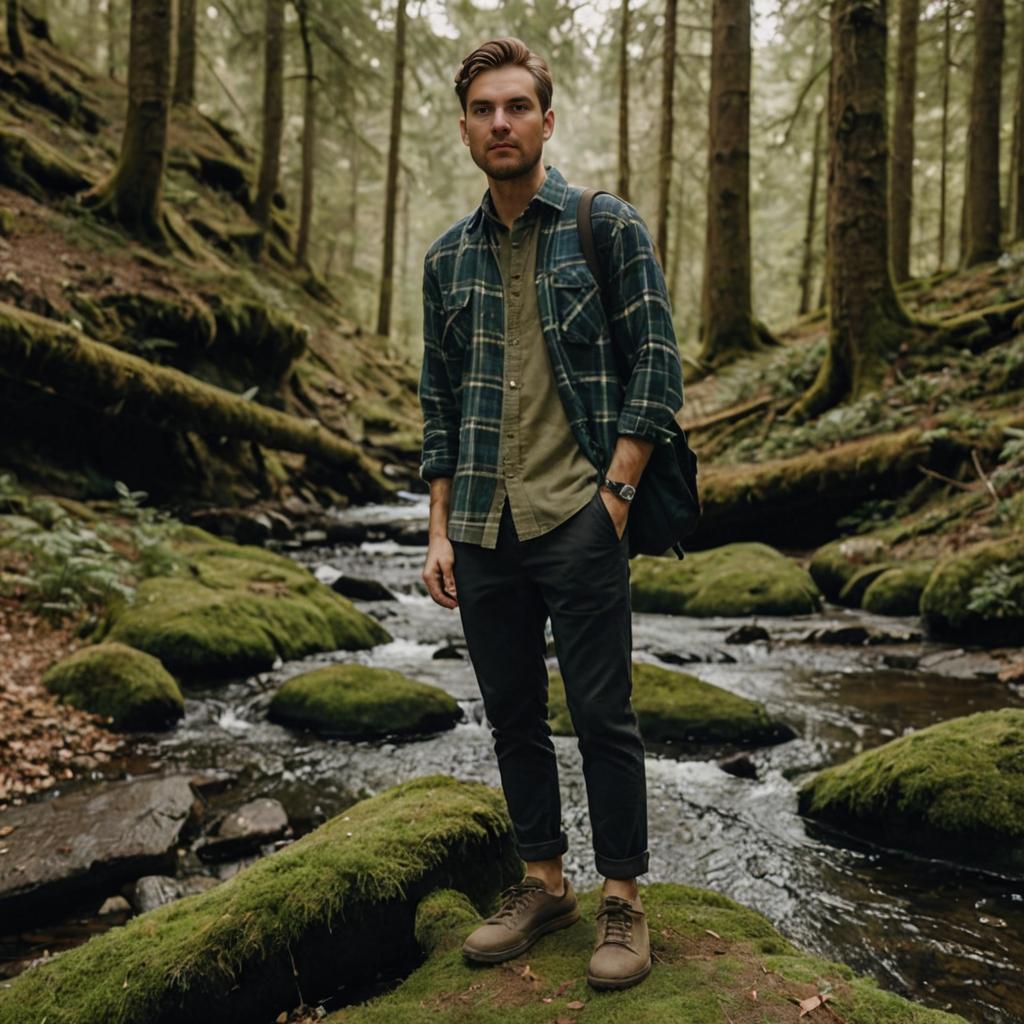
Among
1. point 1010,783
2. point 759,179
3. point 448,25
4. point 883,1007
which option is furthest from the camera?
point 759,179

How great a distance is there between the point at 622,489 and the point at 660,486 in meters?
0.19

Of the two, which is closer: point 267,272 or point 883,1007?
point 883,1007

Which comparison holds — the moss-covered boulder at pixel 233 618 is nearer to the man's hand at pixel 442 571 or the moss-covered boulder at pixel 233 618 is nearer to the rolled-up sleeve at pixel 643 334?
the man's hand at pixel 442 571

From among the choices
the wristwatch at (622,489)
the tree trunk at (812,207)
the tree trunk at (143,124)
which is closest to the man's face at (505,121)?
the wristwatch at (622,489)

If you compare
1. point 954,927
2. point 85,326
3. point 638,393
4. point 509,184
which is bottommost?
point 954,927

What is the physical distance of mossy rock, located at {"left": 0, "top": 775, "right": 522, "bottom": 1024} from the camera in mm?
2697

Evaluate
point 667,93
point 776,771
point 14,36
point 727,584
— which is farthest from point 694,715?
point 14,36

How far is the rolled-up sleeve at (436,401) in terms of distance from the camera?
2984mm

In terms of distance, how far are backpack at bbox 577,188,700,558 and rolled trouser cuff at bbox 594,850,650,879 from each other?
950mm

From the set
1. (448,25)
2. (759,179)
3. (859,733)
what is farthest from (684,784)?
(759,179)

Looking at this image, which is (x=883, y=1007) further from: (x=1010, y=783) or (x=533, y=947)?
(x=1010, y=783)

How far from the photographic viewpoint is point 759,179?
3025 cm

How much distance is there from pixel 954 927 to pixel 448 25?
1052 inches

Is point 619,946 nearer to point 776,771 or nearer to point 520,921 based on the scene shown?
point 520,921
